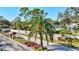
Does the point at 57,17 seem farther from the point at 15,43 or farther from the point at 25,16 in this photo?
the point at 15,43

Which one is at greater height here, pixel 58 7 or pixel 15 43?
pixel 58 7

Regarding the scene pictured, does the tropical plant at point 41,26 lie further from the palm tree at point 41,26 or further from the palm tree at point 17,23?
the palm tree at point 17,23

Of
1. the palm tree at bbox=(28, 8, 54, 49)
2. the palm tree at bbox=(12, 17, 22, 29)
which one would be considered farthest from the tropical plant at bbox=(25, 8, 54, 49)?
the palm tree at bbox=(12, 17, 22, 29)

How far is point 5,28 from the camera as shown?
189 centimetres

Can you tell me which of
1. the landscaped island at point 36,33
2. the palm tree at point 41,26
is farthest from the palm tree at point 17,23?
the palm tree at point 41,26

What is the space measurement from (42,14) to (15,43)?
0.34m

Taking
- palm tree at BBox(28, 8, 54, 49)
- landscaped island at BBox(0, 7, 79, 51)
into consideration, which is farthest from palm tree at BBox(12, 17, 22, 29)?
palm tree at BBox(28, 8, 54, 49)

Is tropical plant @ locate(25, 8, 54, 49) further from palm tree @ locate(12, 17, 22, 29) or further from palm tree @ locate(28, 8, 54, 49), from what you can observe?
palm tree @ locate(12, 17, 22, 29)
